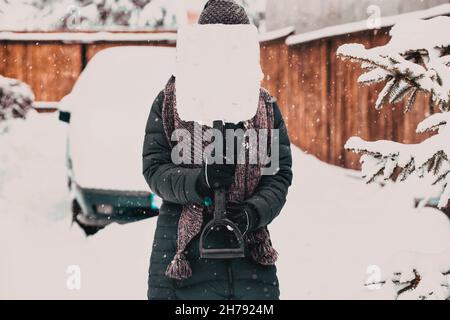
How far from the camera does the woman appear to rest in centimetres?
217

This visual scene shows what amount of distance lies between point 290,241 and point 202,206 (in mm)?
3463

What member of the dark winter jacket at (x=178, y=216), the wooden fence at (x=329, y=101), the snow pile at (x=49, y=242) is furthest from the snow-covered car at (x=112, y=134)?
the dark winter jacket at (x=178, y=216)

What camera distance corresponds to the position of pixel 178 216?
227cm

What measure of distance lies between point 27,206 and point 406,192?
3.90m

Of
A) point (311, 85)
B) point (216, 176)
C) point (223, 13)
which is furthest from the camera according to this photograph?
point (311, 85)

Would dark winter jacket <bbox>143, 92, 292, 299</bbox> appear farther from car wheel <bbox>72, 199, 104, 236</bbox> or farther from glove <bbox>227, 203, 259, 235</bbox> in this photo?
car wheel <bbox>72, 199, 104, 236</bbox>

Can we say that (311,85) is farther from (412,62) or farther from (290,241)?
(412,62)

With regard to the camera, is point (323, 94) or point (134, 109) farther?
point (323, 94)

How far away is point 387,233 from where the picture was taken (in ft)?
19.0

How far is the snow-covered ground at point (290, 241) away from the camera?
5.00 meters

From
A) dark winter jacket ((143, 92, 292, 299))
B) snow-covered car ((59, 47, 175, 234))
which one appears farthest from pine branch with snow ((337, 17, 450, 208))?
snow-covered car ((59, 47, 175, 234))

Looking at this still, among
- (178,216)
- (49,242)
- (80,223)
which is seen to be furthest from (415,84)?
(49,242)
